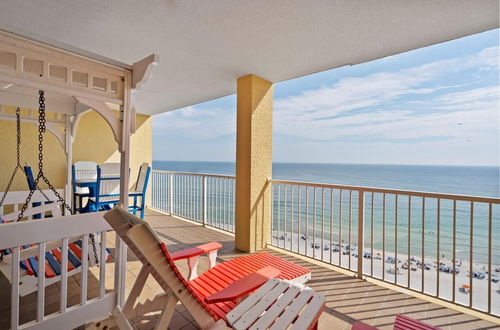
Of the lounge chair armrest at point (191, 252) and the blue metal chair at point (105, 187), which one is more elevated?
the blue metal chair at point (105, 187)

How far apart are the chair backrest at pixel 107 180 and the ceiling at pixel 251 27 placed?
167 centimetres

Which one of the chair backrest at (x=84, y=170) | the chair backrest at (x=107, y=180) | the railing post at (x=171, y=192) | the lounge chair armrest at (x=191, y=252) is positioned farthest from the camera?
the railing post at (x=171, y=192)

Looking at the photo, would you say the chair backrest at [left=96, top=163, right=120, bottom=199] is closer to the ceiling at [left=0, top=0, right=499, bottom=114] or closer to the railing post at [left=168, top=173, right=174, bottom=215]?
the ceiling at [left=0, top=0, right=499, bottom=114]

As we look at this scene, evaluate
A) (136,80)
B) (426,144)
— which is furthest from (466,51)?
(136,80)

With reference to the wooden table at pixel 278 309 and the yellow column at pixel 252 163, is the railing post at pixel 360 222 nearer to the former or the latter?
the yellow column at pixel 252 163

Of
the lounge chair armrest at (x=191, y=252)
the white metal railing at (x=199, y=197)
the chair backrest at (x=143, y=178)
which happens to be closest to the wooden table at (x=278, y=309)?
the lounge chair armrest at (x=191, y=252)

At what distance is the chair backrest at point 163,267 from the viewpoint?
1.27 meters

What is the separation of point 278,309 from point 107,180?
3.40 m

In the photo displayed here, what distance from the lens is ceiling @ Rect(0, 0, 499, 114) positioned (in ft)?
6.93

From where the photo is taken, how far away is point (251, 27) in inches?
96.8

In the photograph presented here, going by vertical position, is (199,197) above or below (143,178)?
below

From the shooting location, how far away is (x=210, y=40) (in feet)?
9.07

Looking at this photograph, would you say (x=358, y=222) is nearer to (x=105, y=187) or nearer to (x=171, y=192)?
(x=105, y=187)

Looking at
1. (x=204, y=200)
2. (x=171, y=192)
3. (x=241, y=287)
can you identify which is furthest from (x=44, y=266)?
(x=171, y=192)
